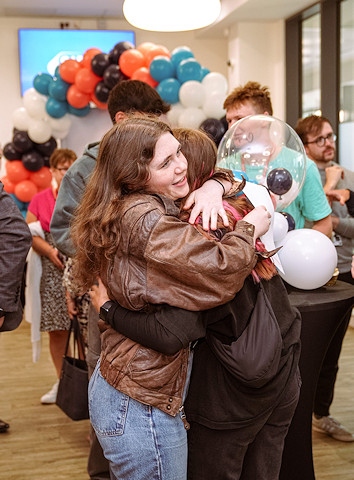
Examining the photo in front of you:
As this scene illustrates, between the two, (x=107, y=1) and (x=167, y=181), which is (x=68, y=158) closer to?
(x=167, y=181)

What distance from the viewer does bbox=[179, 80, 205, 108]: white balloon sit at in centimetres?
549

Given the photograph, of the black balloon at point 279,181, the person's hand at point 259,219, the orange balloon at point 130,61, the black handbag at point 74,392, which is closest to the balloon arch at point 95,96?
the orange balloon at point 130,61

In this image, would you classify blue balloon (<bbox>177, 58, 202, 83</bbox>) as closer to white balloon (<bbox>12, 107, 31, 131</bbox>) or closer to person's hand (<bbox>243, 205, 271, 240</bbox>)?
white balloon (<bbox>12, 107, 31, 131</bbox>)

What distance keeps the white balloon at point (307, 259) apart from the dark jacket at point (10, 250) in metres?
0.89

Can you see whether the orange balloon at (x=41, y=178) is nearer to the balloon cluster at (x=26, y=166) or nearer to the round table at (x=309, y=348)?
the balloon cluster at (x=26, y=166)

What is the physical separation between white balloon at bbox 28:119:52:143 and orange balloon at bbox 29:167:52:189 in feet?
1.01

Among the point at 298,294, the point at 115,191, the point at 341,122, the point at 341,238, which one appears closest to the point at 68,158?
the point at 341,238

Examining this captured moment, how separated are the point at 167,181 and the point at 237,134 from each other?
910mm

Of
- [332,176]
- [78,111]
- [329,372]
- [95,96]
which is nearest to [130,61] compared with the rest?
[95,96]

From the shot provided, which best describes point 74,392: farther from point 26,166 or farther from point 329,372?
point 26,166

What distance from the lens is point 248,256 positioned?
1468mm

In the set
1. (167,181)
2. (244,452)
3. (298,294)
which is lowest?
(244,452)

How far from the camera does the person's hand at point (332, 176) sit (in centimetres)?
321

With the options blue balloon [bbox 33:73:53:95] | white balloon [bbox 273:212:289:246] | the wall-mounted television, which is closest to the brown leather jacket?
white balloon [bbox 273:212:289:246]
